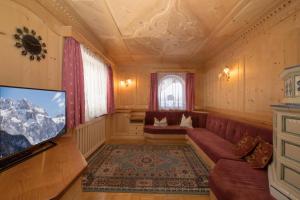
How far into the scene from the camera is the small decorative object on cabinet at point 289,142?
4.07ft

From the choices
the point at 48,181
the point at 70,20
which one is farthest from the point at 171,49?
the point at 48,181

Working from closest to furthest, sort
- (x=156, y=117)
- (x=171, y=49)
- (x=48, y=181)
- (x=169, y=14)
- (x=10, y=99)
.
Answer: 1. (x=48, y=181)
2. (x=10, y=99)
3. (x=169, y=14)
4. (x=171, y=49)
5. (x=156, y=117)

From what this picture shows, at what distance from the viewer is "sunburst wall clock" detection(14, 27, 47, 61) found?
1731 millimetres

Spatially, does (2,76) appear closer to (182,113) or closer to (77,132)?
(77,132)

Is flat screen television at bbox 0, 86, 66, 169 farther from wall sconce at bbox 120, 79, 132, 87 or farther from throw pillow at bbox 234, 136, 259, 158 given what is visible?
wall sconce at bbox 120, 79, 132, 87

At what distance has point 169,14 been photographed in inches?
100.0

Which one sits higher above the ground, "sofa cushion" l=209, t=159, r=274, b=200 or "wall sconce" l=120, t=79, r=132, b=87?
"wall sconce" l=120, t=79, r=132, b=87

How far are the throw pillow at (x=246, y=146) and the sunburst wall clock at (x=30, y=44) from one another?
2988 millimetres

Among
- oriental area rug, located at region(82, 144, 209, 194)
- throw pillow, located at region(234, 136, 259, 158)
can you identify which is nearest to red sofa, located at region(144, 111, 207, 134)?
oriental area rug, located at region(82, 144, 209, 194)

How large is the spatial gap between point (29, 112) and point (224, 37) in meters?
3.62

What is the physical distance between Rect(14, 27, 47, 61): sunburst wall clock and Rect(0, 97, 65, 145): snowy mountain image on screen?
0.68 meters

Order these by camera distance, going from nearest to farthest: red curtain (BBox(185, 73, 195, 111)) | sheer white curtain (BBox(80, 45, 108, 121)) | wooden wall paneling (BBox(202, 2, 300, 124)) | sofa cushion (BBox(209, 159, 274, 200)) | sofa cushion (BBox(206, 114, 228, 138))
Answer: sofa cushion (BBox(209, 159, 274, 200)), wooden wall paneling (BBox(202, 2, 300, 124)), sheer white curtain (BBox(80, 45, 108, 121)), sofa cushion (BBox(206, 114, 228, 138)), red curtain (BBox(185, 73, 195, 111))

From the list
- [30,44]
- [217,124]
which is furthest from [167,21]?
[217,124]

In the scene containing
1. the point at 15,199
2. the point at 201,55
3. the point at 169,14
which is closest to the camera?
the point at 15,199
